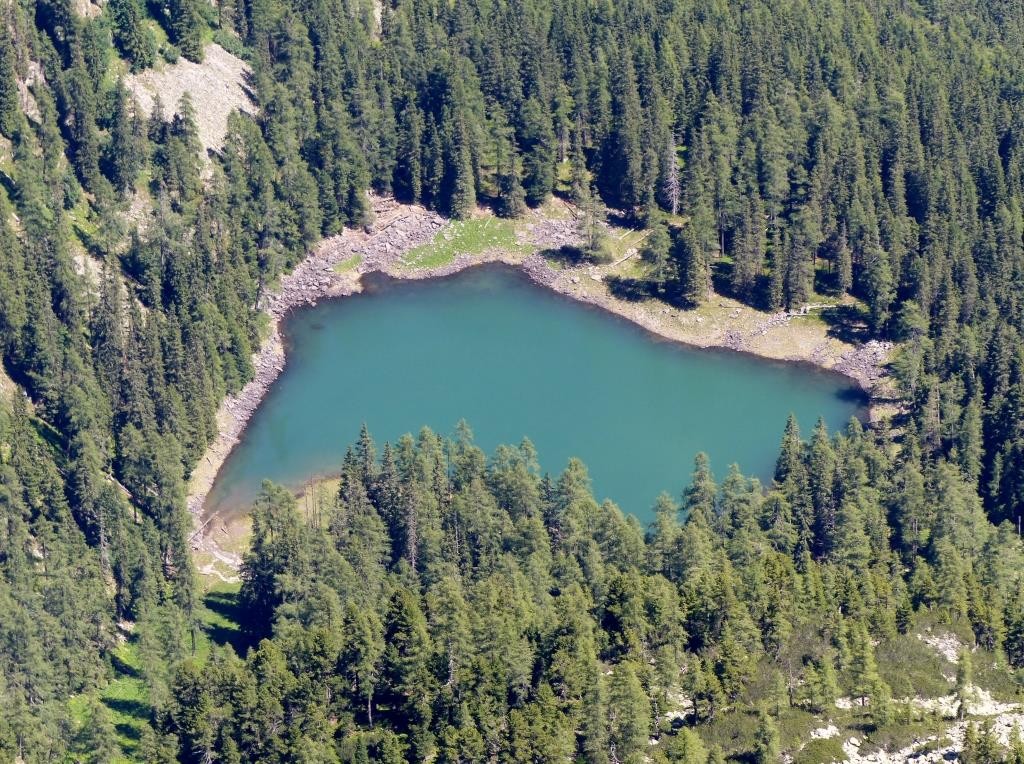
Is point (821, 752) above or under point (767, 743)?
under

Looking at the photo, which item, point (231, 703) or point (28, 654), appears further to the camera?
point (28, 654)

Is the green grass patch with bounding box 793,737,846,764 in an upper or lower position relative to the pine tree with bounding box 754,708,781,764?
lower

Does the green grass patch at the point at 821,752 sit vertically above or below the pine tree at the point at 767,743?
below

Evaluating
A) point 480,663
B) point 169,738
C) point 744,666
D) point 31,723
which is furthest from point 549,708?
point 31,723

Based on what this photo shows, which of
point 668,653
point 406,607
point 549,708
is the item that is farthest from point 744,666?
point 406,607

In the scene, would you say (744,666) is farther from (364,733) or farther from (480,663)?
(364,733)

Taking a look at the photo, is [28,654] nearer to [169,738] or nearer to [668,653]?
[169,738]

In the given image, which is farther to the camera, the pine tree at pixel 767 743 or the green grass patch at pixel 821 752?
the green grass patch at pixel 821 752

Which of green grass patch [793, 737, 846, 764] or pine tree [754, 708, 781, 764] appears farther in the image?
green grass patch [793, 737, 846, 764]

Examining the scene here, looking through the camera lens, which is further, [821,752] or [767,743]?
[821,752]
